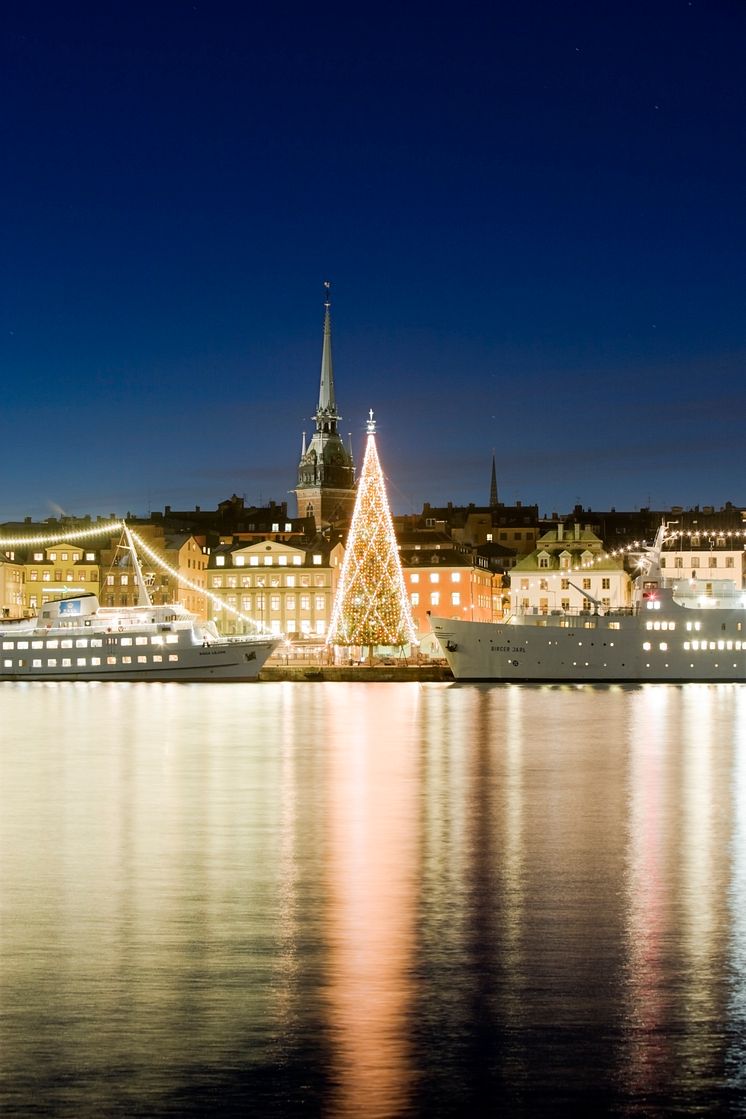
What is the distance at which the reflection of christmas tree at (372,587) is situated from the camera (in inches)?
2480

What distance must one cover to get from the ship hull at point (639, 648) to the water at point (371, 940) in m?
42.1

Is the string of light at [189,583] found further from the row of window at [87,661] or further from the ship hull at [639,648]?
the ship hull at [639,648]

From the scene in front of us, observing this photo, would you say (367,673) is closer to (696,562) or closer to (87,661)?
(87,661)

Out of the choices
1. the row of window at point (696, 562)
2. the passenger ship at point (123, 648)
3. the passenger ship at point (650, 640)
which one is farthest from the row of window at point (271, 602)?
the passenger ship at point (650, 640)

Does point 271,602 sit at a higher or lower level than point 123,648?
higher

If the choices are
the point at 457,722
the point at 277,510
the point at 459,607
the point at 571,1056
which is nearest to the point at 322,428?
the point at 277,510

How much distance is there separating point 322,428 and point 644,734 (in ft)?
290

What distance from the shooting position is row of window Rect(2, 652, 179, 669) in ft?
245

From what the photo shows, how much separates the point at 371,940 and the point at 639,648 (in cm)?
5963

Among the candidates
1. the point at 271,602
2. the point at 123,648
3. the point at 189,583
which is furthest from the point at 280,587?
the point at 123,648

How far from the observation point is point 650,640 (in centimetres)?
7075

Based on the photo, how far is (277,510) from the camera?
114125mm

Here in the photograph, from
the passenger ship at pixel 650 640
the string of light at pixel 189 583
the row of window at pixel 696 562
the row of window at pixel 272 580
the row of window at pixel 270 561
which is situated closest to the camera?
the passenger ship at pixel 650 640

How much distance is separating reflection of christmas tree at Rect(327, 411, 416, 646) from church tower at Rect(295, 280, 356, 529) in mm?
56400
